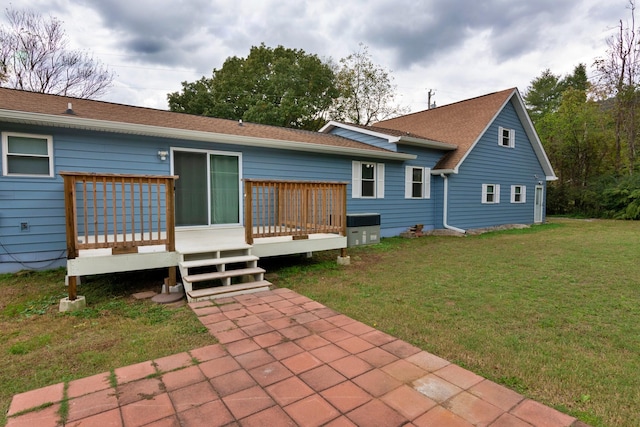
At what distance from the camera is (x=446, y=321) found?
338 cm

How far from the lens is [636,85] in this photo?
58.3ft

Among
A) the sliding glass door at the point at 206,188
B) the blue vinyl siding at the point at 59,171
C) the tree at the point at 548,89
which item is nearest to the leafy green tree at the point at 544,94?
the tree at the point at 548,89

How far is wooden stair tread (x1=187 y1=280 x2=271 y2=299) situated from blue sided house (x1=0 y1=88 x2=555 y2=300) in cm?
2

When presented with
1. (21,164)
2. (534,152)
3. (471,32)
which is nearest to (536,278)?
(21,164)

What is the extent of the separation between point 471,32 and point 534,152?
6.31 metres

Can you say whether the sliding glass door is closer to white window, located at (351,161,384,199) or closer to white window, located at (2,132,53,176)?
white window, located at (2,132,53,176)

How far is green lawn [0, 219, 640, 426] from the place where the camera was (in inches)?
90.8

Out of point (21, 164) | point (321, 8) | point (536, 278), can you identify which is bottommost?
point (536, 278)

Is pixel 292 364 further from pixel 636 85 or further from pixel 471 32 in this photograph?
pixel 636 85

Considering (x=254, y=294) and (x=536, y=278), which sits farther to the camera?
(x=536, y=278)

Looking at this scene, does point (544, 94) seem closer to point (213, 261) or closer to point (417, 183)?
point (417, 183)

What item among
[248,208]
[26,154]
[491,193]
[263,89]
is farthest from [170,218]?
[263,89]

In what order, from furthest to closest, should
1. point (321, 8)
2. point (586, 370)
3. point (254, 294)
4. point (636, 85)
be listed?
point (636, 85)
point (321, 8)
point (254, 294)
point (586, 370)

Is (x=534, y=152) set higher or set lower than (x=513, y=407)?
higher
